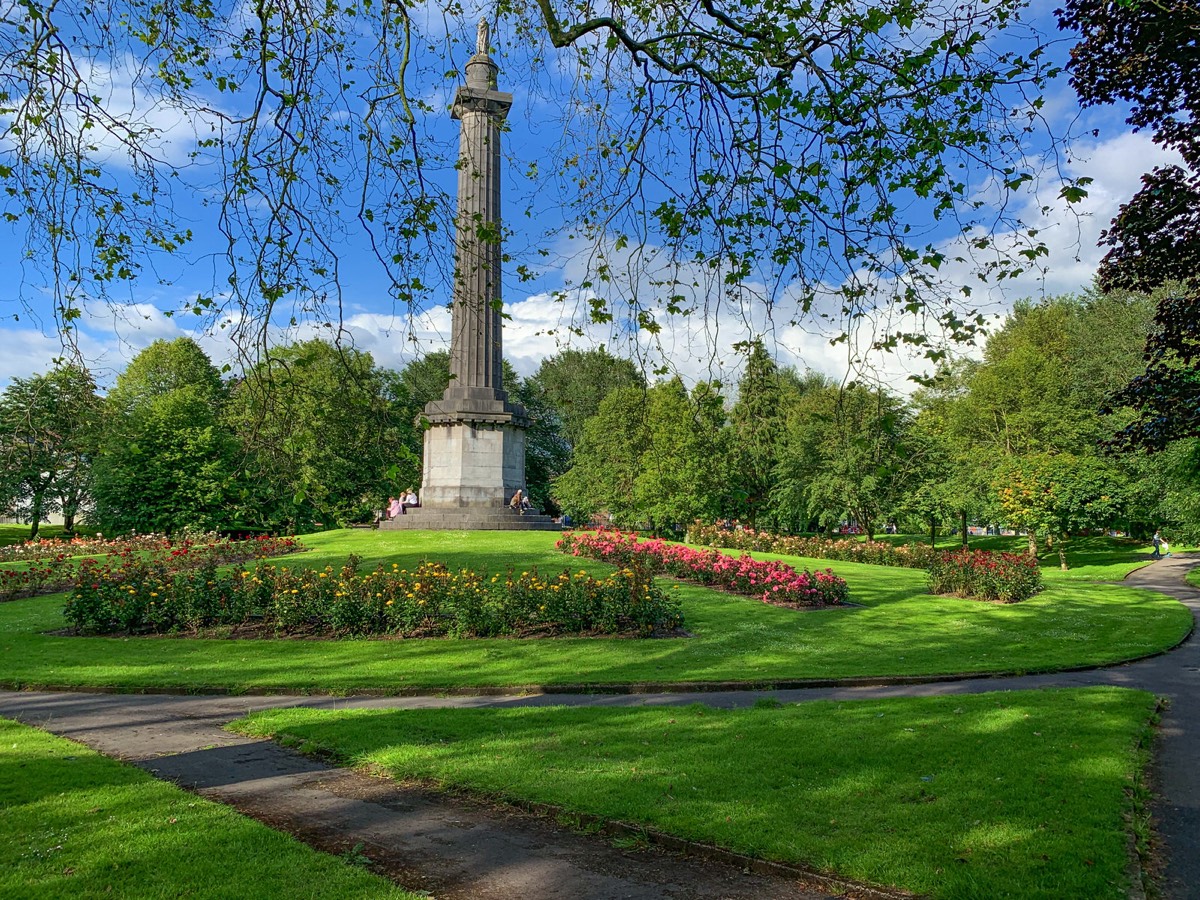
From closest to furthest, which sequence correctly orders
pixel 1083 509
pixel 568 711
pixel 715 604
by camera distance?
pixel 568 711 → pixel 715 604 → pixel 1083 509

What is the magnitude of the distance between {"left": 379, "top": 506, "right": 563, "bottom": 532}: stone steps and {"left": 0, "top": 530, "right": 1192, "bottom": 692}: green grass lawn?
25.9 feet

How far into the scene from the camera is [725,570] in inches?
712

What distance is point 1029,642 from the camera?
1309cm

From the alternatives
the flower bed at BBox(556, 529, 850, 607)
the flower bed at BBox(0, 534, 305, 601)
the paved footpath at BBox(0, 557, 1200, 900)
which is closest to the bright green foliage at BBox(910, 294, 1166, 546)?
the flower bed at BBox(556, 529, 850, 607)

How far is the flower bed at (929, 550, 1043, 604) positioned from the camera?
18625mm

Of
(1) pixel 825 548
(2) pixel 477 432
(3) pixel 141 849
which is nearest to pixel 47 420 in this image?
(3) pixel 141 849

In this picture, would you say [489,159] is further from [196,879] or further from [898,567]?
[196,879]

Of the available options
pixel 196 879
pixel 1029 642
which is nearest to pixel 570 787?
pixel 196 879

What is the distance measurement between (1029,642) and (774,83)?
11.7m

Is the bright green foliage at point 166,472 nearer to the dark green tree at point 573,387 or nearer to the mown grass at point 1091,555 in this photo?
the dark green tree at point 573,387

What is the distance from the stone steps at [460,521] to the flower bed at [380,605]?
1171 cm

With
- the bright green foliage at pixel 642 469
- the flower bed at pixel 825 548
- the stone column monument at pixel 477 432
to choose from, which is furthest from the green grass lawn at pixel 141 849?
the bright green foliage at pixel 642 469

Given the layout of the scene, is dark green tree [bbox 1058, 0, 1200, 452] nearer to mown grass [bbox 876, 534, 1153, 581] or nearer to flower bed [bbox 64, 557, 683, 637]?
flower bed [bbox 64, 557, 683, 637]

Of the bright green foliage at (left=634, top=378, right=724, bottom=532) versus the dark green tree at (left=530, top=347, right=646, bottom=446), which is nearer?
the bright green foliage at (left=634, top=378, right=724, bottom=532)
